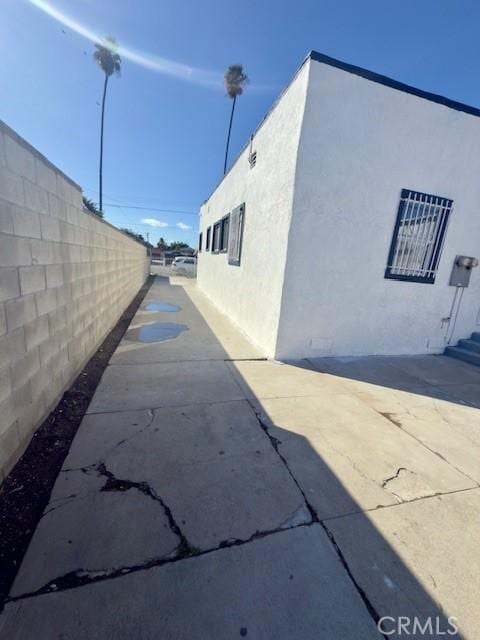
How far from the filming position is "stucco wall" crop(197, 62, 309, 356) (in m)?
3.89

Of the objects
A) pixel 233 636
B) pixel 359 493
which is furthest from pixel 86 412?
pixel 359 493

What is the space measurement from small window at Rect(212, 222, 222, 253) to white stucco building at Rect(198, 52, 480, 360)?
3834 mm

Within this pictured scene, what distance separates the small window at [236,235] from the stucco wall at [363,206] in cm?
247

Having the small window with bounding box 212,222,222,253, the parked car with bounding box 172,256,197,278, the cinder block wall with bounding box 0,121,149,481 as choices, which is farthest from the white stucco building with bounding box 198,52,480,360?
the parked car with bounding box 172,256,197,278

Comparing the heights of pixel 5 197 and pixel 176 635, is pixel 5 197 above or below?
above

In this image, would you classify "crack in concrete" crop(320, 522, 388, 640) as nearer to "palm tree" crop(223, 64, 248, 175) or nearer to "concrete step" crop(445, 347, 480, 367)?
"concrete step" crop(445, 347, 480, 367)

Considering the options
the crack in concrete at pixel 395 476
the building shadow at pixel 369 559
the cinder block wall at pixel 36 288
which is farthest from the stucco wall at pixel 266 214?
the cinder block wall at pixel 36 288

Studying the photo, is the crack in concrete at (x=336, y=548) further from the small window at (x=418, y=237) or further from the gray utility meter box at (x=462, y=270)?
the gray utility meter box at (x=462, y=270)

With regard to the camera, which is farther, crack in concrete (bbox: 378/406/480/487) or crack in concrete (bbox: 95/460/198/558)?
crack in concrete (bbox: 378/406/480/487)

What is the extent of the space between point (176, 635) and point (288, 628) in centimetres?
45

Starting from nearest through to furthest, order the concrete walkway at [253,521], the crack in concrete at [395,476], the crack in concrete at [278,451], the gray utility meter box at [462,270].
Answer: the concrete walkway at [253,521] → the crack in concrete at [278,451] → the crack in concrete at [395,476] → the gray utility meter box at [462,270]

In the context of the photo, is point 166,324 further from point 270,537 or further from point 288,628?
point 288,628

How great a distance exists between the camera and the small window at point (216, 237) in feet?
29.3

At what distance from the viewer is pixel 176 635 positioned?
1.10 m
